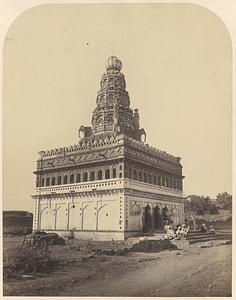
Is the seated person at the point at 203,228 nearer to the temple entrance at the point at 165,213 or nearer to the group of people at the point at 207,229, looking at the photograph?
the group of people at the point at 207,229

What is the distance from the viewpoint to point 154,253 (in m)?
4.74

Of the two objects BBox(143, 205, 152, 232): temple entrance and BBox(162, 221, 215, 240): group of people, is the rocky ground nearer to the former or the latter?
BBox(162, 221, 215, 240): group of people

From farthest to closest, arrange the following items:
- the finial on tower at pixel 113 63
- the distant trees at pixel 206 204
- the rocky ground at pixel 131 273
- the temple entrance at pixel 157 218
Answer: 1. the temple entrance at pixel 157 218
2. the finial on tower at pixel 113 63
3. the distant trees at pixel 206 204
4. the rocky ground at pixel 131 273

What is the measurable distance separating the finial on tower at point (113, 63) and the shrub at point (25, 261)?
206 centimetres

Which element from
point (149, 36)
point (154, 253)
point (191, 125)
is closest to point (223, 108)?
point (191, 125)

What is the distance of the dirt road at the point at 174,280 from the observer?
4.34 meters

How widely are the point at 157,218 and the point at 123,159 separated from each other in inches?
32.7

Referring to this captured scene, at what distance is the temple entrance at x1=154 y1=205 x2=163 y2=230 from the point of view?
5219 millimetres

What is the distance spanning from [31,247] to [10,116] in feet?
4.57

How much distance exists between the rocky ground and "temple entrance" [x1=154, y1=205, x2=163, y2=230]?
1.50 feet

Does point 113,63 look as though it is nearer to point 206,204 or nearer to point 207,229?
point 206,204

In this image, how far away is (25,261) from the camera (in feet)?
14.9

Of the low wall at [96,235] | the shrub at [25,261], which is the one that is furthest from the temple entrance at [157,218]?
the shrub at [25,261]

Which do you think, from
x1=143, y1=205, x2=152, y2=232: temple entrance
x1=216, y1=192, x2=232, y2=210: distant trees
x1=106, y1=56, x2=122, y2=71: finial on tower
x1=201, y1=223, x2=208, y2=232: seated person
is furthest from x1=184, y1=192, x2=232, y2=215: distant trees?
x1=106, y1=56, x2=122, y2=71: finial on tower
